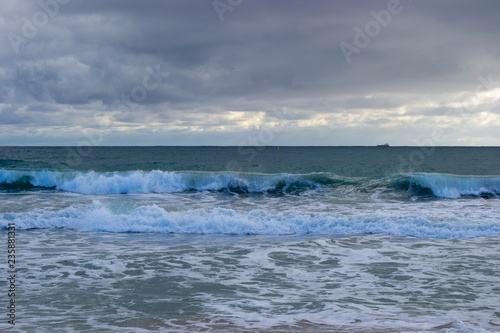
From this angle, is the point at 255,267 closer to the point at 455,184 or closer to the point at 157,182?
the point at 157,182

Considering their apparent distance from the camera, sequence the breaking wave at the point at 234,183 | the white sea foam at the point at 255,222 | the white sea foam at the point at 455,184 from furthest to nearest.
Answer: the breaking wave at the point at 234,183 < the white sea foam at the point at 455,184 < the white sea foam at the point at 255,222

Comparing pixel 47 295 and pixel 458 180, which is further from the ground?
pixel 458 180

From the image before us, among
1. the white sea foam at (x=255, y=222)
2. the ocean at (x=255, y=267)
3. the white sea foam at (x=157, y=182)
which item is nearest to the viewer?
the ocean at (x=255, y=267)

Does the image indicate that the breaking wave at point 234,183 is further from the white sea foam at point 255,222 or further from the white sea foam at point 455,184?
the white sea foam at point 255,222

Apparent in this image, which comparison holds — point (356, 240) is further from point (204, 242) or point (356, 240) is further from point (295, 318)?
point (295, 318)

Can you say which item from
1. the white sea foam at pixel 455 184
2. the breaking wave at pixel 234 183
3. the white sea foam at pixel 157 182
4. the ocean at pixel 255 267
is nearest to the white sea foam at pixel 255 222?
the ocean at pixel 255 267

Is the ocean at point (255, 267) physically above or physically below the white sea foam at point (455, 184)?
below

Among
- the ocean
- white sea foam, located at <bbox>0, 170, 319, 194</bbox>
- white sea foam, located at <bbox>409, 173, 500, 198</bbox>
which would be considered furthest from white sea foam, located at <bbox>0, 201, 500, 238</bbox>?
white sea foam, located at <bbox>0, 170, 319, 194</bbox>

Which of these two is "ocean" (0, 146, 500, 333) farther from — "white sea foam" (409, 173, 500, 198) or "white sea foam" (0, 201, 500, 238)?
"white sea foam" (409, 173, 500, 198)

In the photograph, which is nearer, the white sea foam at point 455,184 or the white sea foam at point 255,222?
the white sea foam at point 255,222

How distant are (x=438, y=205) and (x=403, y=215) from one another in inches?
194

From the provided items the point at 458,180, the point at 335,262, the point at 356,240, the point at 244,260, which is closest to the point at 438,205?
the point at 458,180

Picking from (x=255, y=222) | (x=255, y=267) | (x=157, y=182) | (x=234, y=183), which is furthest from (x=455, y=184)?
(x=255, y=267)

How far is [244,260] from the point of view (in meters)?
10.6
